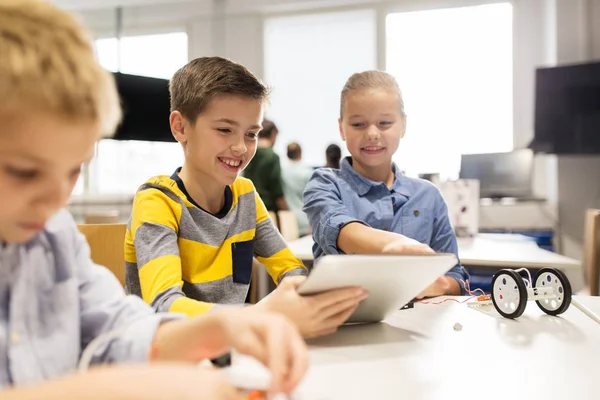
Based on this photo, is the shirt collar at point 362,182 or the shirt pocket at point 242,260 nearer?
the shirt pocket at point 242,260

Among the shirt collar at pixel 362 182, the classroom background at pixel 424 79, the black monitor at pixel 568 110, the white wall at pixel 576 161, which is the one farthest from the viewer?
the white wall at pixel 576 161

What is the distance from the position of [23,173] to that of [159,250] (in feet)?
2.06

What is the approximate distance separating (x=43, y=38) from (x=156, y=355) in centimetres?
40

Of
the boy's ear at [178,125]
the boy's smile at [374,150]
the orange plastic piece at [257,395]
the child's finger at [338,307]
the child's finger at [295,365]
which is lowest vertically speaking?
the orange plastic piece at [257,395]

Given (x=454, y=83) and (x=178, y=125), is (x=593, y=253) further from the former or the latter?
(x=454, y=83)

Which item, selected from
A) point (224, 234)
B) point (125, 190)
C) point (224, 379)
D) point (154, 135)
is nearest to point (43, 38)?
point (224, 379)

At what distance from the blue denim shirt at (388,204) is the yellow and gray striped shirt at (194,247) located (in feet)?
0.52

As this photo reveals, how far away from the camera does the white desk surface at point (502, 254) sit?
1900mm

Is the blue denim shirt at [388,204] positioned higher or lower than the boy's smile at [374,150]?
lower

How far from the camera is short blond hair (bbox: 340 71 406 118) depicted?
4.88ft

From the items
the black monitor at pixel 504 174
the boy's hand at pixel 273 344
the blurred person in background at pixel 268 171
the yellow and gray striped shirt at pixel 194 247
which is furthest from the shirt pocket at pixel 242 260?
the black monitor at pixel 504 174

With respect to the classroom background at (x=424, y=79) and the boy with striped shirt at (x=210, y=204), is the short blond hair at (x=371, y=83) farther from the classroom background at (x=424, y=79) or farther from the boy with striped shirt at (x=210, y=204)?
the classroom background at (x=424, y=79)

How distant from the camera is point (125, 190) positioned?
584cm

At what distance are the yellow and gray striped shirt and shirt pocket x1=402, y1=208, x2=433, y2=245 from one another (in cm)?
34
